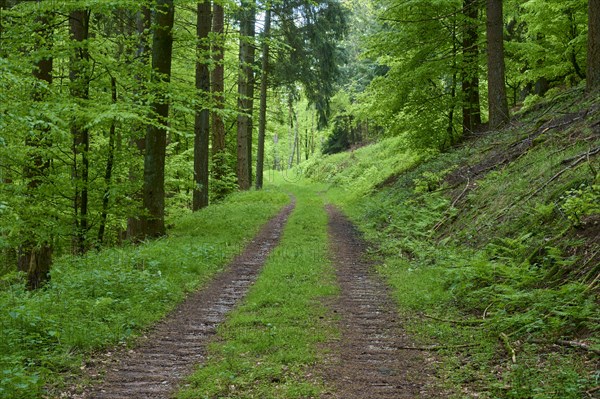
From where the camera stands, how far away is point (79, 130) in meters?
10.5

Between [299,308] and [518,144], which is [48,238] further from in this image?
[518,144]

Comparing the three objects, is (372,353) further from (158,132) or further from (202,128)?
(202,128)

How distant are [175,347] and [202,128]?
12.7 meters

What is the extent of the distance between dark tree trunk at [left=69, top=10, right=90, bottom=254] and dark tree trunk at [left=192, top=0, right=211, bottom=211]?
4.19m

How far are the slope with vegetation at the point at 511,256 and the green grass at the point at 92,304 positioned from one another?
3795 mm

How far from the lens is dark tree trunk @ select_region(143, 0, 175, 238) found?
11.8m

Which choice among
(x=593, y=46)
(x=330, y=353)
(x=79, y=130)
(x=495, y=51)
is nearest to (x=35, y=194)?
(x=79, y=130)

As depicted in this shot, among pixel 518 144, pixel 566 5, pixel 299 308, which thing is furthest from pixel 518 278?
pixel 566 5

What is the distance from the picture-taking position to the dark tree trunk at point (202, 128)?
16203 mm

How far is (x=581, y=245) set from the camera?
656 centimetres

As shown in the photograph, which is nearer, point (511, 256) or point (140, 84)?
point (511, 256)

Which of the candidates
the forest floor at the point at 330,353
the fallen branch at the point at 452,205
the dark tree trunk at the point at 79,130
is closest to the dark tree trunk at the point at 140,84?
the dark tree trunk at the point at 79,130

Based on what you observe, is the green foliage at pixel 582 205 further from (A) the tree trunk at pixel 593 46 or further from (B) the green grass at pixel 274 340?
(A) the tree trunk at pixel 593 46

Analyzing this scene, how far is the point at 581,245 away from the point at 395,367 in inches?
126
